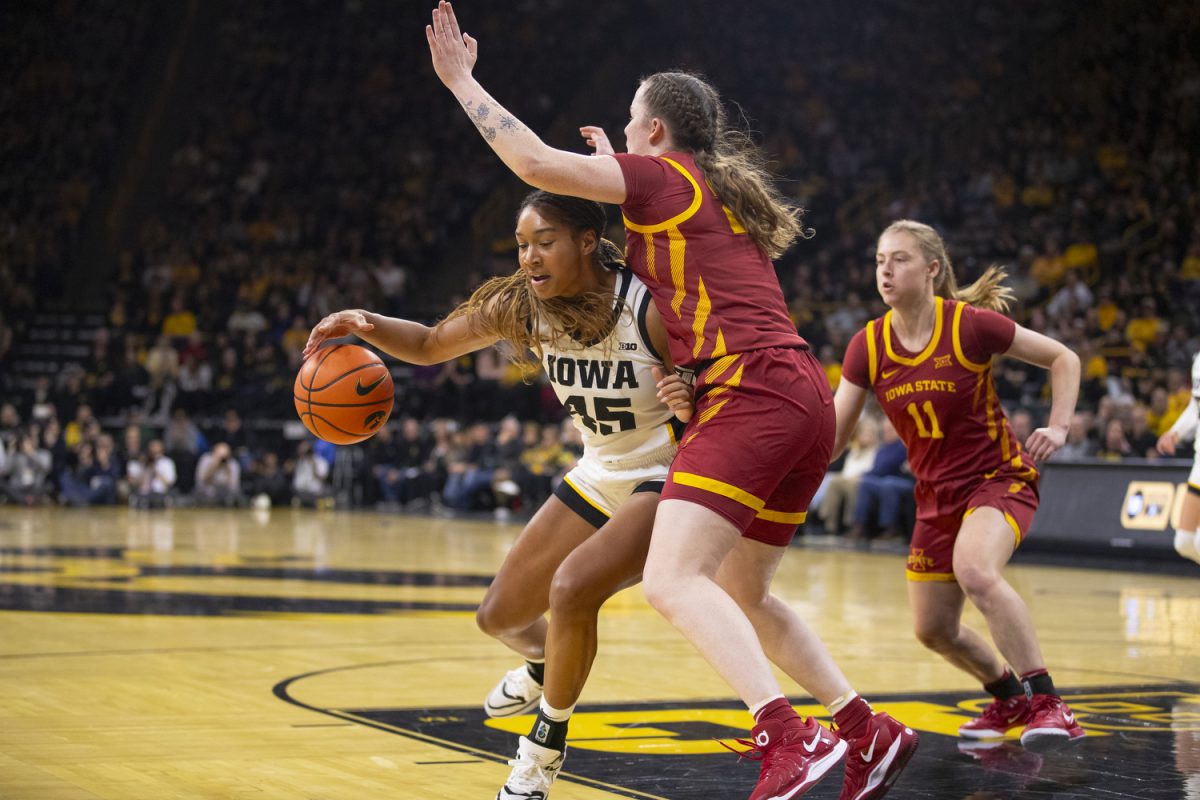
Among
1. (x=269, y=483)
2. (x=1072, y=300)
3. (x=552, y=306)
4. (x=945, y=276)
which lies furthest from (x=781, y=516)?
(x=269, y=483)

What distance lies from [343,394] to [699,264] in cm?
143

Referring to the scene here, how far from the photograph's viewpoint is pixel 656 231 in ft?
13.8

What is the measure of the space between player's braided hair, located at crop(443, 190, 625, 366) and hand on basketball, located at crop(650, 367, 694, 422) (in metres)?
0.29

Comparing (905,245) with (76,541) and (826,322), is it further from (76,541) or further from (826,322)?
(826,322)

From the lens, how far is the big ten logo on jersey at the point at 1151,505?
13.3 metres

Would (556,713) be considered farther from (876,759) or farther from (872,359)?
(872,359)

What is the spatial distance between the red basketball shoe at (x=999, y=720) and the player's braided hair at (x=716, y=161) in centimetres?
216

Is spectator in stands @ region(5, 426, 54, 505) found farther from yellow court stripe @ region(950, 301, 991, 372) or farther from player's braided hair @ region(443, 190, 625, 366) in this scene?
player's braided hair @ region(443, 190, 625, 366)

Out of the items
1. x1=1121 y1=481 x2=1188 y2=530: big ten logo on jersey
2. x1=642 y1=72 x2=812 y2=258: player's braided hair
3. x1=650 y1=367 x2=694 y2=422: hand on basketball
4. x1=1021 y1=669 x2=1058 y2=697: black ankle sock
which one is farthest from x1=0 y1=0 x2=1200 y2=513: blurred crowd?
x1=650 y1=367 x2=694 y2=422: hand on basketball

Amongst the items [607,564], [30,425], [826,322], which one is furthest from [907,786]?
[30,425]

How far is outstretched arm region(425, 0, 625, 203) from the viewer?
3922mm

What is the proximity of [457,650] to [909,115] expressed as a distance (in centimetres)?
1972

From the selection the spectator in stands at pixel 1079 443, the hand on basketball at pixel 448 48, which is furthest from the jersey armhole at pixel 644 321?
the spectator in stands at pixel 1079 443

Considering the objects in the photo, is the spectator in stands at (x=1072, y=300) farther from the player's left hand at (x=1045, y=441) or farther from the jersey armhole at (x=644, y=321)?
the jersey armhole at (x=644, y=321)
